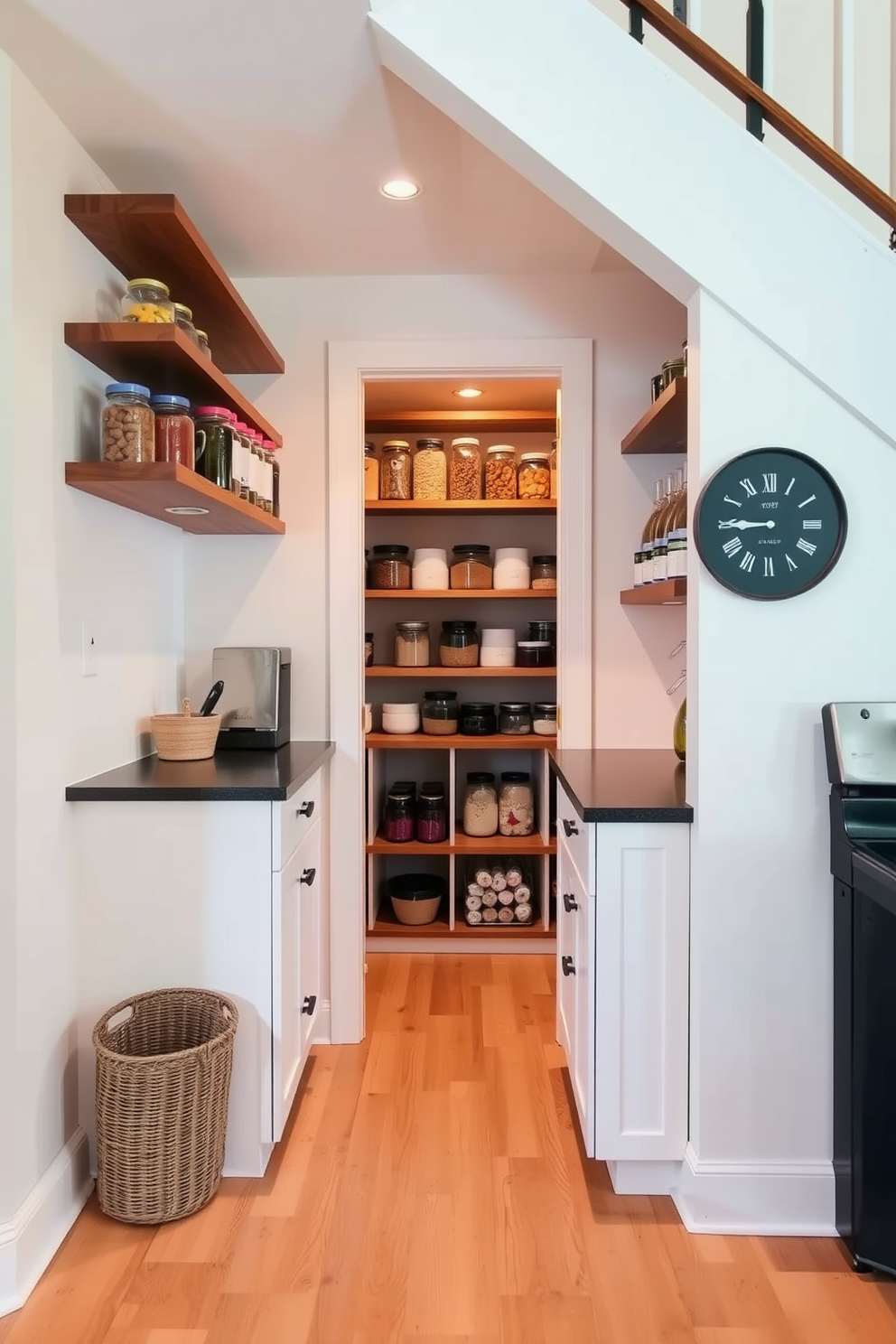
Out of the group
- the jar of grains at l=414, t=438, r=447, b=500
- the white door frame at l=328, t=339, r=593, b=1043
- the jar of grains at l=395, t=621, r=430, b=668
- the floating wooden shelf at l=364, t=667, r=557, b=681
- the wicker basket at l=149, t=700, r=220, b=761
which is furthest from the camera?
the jar of grains at l=395, t=621, r=430, b=668

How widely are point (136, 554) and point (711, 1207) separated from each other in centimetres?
207

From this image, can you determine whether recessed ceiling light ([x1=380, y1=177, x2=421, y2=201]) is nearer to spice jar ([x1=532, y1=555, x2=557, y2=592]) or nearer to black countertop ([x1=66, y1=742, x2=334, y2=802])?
black countertop ([x1=66, y1=742, x2=334, y2=802])

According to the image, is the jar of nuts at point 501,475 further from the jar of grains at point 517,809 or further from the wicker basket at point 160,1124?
the wicker basket at point 160,1124

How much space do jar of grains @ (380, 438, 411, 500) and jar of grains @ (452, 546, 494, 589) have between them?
13.1 inches

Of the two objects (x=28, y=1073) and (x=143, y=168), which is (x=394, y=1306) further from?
(x=143, y=168)

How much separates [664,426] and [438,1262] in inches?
79.9

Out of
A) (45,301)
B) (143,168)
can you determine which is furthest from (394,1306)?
(143,168)

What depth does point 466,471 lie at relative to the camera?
3.41 m

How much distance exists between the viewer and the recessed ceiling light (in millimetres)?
2141

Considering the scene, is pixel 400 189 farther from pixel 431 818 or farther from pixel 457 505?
pixel 431 818

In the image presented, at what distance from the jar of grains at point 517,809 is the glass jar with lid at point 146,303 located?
2.25m

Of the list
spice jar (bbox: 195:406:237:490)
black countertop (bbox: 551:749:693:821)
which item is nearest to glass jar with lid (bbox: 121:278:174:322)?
spice jar (bbox: 195:406:237:490)

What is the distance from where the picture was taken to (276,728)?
2.54 metres

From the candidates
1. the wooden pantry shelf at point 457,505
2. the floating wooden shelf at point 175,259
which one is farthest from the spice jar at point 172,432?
the wooden pantry shelf at point 457,505
